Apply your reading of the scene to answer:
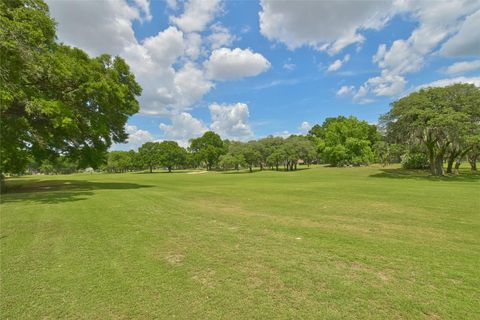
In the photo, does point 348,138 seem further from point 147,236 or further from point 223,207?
point 147,236

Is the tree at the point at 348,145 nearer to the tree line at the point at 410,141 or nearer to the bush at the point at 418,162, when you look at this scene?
the tree line at the point at 410,141

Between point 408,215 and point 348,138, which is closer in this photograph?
point 408,215

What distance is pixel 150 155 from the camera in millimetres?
91562

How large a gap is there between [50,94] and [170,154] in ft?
249

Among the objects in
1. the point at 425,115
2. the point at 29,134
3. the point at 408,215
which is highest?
the point at 425,115

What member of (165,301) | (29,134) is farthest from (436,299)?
(29,134)

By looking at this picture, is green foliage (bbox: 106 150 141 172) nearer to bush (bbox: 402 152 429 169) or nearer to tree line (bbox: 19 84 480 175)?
tree line (bbox: 19 84 480 175)

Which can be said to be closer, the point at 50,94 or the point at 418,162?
the point at 50,94

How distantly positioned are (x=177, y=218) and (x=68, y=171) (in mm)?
137212

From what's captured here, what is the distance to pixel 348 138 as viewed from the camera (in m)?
52.8

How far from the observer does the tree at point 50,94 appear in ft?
41.7

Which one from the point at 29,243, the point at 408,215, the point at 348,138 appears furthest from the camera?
the point at 348,138

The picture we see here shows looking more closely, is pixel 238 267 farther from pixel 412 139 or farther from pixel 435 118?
pixel 412 139

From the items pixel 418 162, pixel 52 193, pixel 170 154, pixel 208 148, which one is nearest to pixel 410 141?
pixel 418 162
